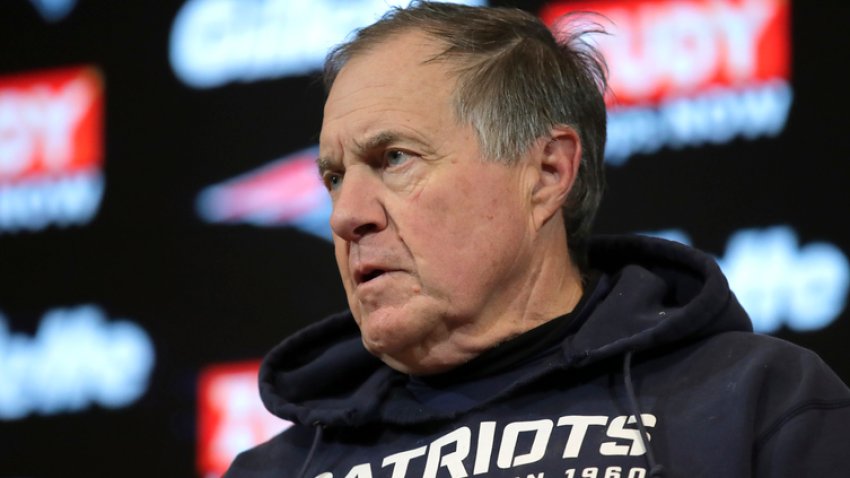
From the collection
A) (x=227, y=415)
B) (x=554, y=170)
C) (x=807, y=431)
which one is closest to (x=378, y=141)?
(x=554, y=170)

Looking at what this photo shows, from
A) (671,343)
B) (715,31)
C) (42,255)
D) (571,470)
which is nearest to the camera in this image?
(571,470)

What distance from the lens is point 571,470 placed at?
1.47 metres

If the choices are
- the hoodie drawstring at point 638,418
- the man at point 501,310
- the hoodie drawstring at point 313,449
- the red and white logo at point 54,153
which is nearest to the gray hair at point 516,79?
the man at point 501,310

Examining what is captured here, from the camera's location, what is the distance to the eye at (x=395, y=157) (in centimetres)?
165

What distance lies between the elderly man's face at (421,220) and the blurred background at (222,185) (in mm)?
697

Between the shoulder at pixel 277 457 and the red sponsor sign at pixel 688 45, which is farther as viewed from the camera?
the red sponsor sign at pixel 688 45

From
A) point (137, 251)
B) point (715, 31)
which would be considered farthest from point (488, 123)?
point (137, 251)

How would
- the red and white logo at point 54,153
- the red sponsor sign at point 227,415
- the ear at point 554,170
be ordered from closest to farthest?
the ear at point 554,170 → the red sponsor sign at point 227,415 → the red and white logo at point 54,153

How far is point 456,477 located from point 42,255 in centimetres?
153

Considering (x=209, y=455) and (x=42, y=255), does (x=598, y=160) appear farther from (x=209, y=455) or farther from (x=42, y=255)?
(x=42, y=255)

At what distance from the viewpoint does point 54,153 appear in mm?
2816

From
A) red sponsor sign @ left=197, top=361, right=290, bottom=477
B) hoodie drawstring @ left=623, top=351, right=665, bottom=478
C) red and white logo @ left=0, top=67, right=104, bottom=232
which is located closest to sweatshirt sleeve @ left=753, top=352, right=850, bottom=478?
hoodie drawstring @ left=623, top=351, right=665, bottom=478

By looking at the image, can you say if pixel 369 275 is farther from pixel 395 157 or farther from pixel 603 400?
pixel 603 400

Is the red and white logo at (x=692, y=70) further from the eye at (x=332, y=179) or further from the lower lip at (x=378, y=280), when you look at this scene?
the lower lip at (x=378, y=280)
